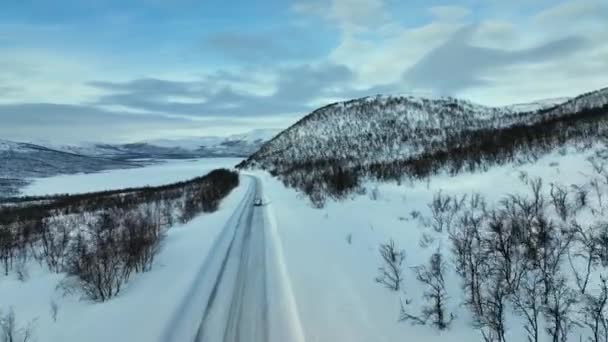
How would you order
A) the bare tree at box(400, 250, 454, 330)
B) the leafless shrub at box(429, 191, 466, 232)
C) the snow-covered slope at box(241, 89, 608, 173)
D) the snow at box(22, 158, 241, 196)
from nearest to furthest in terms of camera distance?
the bare tree at box(400, 250, 454, 330), the leafless shrub at box(429, 191, 466, 232), the snow at box(22, 158, 241, 196), the snow-covered slope at box(241, 89, 608, 173)

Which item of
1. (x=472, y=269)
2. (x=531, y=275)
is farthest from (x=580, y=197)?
(x=472, y=269)

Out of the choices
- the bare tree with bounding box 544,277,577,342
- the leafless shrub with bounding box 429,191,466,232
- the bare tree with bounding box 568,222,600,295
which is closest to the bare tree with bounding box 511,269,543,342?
the bare tree with bounding box 544,277,577,342

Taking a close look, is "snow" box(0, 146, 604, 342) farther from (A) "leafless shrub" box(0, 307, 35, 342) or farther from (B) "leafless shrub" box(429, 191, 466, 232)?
(B) "leafless shrub" box(429, 191, 466, 232)

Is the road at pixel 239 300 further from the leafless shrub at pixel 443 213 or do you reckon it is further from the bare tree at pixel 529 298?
the leafless shrub at pixel 443 213

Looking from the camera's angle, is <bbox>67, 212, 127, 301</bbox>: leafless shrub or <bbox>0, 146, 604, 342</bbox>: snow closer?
<bbox>0, 146, 604, 342</bbox>: snow

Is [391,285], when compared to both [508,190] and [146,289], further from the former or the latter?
[508,190]

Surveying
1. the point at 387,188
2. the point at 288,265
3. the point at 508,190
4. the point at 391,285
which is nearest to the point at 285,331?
the point at 391,285

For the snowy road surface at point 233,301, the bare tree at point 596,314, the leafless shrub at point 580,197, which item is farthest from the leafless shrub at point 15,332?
the leafless shrub at point 580,197
